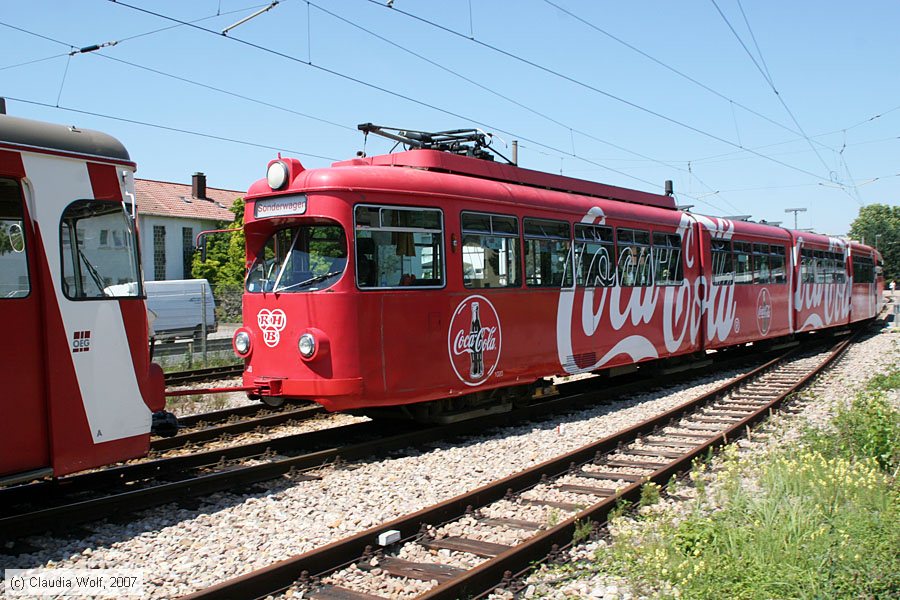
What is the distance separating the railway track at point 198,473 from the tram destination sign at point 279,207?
266cm

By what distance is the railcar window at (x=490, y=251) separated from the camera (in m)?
9.55

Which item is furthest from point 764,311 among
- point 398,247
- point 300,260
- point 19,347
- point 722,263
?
point 19,347

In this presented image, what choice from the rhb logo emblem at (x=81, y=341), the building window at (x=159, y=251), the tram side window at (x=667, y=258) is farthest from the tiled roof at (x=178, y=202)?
the rhb logo emblem at (x=81, y=341)

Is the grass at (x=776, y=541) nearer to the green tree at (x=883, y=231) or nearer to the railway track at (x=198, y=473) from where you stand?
the railway track at (x=198, y=473)

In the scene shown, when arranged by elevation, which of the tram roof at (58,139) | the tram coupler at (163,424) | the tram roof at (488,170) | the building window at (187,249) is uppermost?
the building window at (187,249)

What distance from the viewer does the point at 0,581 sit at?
497cm

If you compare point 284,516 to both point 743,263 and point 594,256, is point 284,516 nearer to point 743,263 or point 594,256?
point 594,256

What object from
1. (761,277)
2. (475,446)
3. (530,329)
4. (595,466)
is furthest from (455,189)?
(761,277)

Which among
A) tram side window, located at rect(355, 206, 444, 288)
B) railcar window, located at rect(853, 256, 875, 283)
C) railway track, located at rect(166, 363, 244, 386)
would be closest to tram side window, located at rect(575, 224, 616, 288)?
tram side window, located at rect(355, 206, 444, 288)

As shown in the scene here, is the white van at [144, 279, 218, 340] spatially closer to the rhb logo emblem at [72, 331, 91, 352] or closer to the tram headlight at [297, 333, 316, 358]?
the tram headlight at [297, 333, 316, 358]

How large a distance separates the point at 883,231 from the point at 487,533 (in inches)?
4768

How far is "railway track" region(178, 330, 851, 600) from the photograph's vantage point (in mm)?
4738

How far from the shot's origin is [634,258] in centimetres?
1318

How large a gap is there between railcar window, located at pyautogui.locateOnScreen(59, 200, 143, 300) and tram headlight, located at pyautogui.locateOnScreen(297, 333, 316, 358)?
2025mm
